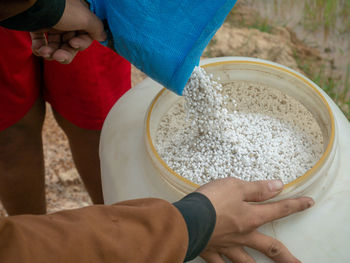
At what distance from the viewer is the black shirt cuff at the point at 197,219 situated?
498mm

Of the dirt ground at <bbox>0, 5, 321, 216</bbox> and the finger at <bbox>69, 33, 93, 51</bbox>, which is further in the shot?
the dirt ground at <bbox>0, 5, 321, 216</bbox>

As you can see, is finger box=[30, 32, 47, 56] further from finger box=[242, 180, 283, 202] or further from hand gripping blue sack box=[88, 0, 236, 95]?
finger box=[242, 180, 283, 202]

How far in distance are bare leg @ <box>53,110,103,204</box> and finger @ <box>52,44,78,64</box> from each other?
336 millimetres

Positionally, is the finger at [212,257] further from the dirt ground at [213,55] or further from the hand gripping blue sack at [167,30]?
the dirt ground at [213,55]

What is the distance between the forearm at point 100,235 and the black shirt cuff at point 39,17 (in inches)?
12.8

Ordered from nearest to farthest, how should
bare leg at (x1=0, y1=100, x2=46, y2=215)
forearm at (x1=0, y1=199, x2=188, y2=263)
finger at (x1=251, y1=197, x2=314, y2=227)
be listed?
forearm at (x1=0, y1=199, x2=188, y2=263)
finger at (x1=251, y1=197, x2=314, y2=227)
bare leg at (x1=0, y1=100, x2=46, y2=215)

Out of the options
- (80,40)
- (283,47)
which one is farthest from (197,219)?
(283,47)

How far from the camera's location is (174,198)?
66 centimetres

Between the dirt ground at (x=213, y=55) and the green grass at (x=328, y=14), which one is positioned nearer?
the dirt ground at (x=213, y=55)

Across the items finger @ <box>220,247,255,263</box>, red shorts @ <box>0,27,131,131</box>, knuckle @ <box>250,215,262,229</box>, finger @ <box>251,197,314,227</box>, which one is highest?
finger @ <box>251,197,314,227</box>

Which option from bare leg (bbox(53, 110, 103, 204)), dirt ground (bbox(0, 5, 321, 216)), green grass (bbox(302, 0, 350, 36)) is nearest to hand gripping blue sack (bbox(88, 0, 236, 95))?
bare leg (bbox(53, 110, 103, 204))

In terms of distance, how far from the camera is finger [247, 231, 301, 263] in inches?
23.8

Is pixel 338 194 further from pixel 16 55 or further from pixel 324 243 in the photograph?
pixel 16 55

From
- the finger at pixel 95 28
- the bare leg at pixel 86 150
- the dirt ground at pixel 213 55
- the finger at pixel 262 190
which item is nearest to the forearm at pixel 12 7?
the finger at pixel 95 28
